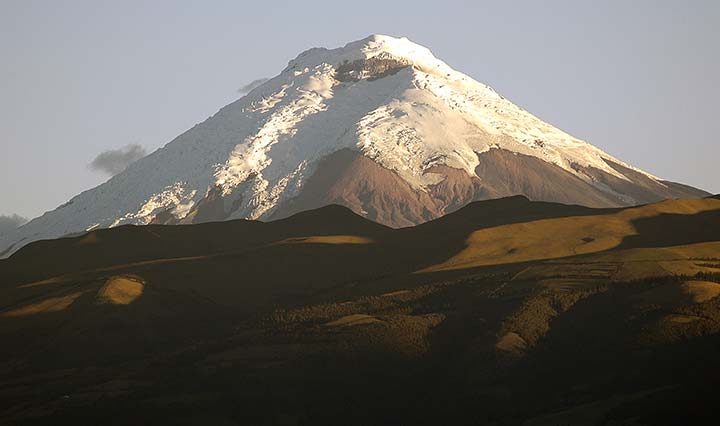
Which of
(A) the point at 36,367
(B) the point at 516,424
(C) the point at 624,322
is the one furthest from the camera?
(A) the point at 36,367

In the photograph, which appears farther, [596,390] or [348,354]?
[348,354]

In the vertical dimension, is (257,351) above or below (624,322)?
above

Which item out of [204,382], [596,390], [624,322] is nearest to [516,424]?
[596,390]

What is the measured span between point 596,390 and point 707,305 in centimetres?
2207

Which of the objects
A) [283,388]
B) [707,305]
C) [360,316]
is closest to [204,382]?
[283,388]

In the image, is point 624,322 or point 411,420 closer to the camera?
point 411,420

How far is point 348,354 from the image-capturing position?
184375 mm

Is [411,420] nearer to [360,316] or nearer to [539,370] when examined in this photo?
[539,370]

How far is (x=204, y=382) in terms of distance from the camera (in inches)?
7195

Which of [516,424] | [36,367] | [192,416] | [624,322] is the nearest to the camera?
[516,424]

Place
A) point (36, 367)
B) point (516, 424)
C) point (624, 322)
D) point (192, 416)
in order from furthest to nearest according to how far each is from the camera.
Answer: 1. point (36, 367)
2. point (624, 322)
3. point (192, 416)
4. point (516, 424)

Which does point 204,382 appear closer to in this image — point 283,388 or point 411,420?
point 283,388

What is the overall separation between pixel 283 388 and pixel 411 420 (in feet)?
56.4

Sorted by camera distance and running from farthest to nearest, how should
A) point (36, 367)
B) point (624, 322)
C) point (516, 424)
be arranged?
point (36, 367) < point (624, 322) < point (516, 424)
